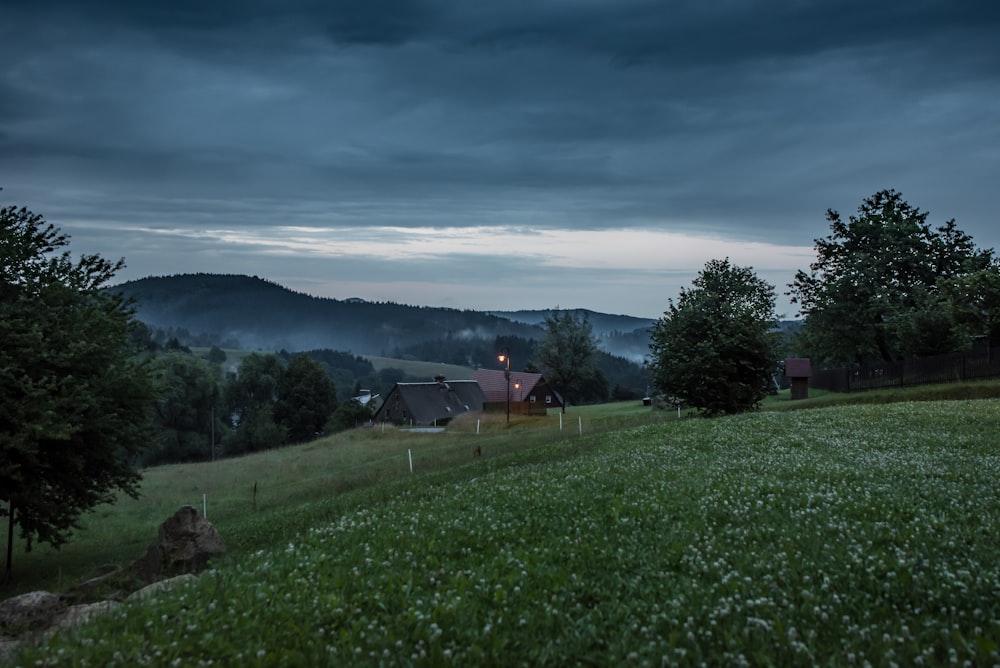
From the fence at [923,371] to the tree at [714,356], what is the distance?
14.1 meters

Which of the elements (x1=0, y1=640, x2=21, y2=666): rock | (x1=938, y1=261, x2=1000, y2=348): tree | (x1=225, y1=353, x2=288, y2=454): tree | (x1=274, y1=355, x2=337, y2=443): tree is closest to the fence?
(x1=938, y1=261, x2=1000, y2=348): tree

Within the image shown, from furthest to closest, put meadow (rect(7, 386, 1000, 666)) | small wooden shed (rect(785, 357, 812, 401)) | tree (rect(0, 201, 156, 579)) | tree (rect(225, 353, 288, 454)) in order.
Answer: tree (rect(225, 353, 288, 454)) < small wooden shed (rect(785, 357, 812, 401)) < tree (rect(0, 201, 156, 579)) < meadow (rect(7, 386, 1000, 666))

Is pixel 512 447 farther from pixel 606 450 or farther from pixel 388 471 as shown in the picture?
pixel 606 450

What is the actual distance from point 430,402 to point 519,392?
1292 cm

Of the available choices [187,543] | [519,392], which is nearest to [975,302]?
[187,543]

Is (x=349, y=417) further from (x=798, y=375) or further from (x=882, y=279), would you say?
(x=882, y=279)

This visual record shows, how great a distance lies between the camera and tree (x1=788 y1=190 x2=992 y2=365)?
54844 millimetres

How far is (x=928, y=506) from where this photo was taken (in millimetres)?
11992

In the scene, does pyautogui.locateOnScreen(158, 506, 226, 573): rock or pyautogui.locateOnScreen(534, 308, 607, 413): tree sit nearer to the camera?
pyautogui.locateOnScreen(158, 506, 226, 573): rock

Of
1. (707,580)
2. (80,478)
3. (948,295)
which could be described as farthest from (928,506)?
(948,295)

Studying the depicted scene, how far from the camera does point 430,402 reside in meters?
95.9

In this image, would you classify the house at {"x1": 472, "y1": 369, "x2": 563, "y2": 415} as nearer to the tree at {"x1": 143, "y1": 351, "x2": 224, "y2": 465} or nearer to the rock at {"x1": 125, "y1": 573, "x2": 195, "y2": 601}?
the tree at {"x1": 143, "y1": 351, "x2": 224, "y2": 465}


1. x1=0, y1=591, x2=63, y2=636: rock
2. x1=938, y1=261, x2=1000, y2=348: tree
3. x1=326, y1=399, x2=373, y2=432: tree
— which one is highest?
x1=938, y1=261, x2=1000, y2=348: tree

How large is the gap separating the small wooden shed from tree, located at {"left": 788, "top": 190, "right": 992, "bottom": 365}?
25.2 ft
